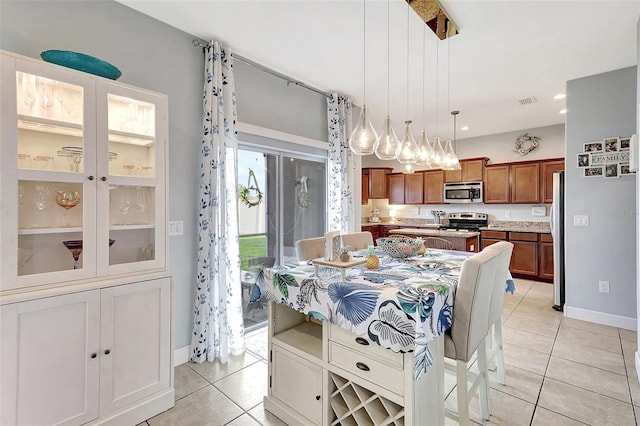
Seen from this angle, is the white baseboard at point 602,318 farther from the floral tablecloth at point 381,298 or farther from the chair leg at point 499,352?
the floral tablecloth at point 381,298

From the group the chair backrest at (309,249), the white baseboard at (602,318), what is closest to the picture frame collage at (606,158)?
the white baseboard at (602,318)

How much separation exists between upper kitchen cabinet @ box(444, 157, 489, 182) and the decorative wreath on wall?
1.89ft

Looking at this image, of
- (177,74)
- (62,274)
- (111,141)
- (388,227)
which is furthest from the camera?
(388,227)

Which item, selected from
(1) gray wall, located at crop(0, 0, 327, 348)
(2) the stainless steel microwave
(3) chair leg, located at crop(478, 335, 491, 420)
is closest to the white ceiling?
(1) gray wall, located at crop(0, 0, 327, 348)

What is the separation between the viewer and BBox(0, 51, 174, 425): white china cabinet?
4.84 feet

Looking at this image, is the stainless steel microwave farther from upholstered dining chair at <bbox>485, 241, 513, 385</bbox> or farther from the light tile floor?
upholstered dining chair at <bbox>485, 241, 513, 385</bbox>

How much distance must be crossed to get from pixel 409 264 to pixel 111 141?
212 centimetres

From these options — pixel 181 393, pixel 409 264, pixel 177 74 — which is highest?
pixel 177 74

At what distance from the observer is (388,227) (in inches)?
268

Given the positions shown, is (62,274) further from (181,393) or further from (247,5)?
(247,5)

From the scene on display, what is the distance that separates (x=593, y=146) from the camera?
333 centimetres

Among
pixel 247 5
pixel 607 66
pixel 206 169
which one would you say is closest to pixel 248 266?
pixel 206 169

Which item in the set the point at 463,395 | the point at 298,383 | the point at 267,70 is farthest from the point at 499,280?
the point at 267,70

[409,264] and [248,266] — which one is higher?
[409,264]
